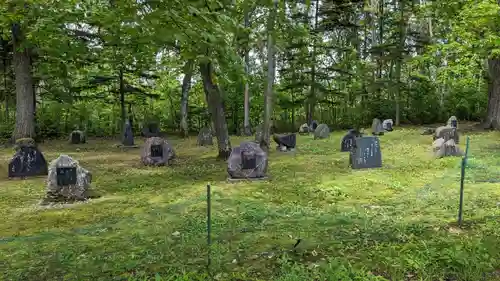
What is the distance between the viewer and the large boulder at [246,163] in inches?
441

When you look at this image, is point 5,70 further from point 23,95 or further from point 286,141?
point 286,141

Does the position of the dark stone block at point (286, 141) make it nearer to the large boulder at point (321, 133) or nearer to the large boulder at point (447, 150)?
the large boulder at point (321, 133)

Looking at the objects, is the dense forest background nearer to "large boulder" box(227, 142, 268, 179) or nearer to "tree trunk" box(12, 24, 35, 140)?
"tree trunk" box(12, 24, 35, 140)

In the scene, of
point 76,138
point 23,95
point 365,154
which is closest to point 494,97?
point 365,154

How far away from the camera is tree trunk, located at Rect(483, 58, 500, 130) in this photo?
73.9ft

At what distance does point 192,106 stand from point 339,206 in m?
24.4

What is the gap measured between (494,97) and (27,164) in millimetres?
24014

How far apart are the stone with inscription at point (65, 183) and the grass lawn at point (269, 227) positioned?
413 millimetres

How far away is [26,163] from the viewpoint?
12312 mm

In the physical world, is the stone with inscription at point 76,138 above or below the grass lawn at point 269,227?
above

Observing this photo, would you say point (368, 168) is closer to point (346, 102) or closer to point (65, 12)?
point (65, 12)

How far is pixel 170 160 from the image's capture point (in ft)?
49.5

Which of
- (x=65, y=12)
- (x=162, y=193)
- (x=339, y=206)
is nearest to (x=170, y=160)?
(x=162, y=193)

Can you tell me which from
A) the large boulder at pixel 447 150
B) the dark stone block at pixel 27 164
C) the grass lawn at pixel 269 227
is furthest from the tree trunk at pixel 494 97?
the dark stone block at pixel 27 164
